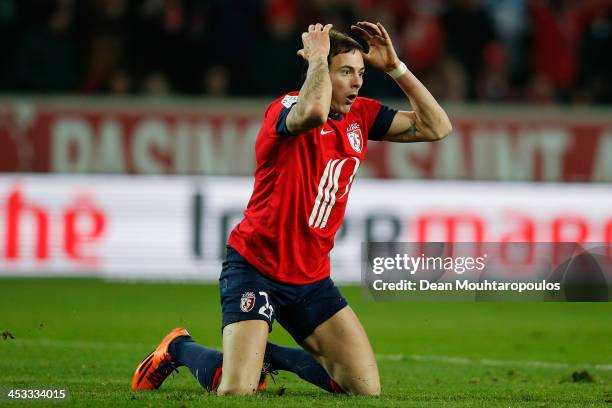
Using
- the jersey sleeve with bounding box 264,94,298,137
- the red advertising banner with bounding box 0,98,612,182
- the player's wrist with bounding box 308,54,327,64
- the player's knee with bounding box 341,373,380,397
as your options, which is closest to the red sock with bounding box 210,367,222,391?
the player's knee with bounding box 341,373,380,397

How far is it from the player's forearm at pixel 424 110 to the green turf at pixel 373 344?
160 centimetres

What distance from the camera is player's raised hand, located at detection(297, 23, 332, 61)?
7.02 m

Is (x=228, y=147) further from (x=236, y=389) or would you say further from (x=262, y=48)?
(x=236, y=389)

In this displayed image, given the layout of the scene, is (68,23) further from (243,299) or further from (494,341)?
(243,299)

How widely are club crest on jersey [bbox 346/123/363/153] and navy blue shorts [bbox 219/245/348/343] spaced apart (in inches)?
31.8

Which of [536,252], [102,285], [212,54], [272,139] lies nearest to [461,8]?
[212,54]

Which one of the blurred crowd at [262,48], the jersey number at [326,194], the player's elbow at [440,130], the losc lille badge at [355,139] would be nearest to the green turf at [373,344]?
the jersey number at [326,194]

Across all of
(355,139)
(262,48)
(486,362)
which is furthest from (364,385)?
(262,48)

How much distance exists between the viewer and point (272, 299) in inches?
289

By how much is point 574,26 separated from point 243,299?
12412 mm

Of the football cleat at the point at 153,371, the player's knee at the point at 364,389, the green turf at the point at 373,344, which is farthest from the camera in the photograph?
the football cleat at the point at 153,371

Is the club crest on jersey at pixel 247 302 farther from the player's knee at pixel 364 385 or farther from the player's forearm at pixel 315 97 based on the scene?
the player's forearm at pixel 315 97

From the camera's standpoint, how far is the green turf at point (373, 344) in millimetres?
7570

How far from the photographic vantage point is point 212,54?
17.0 metres
